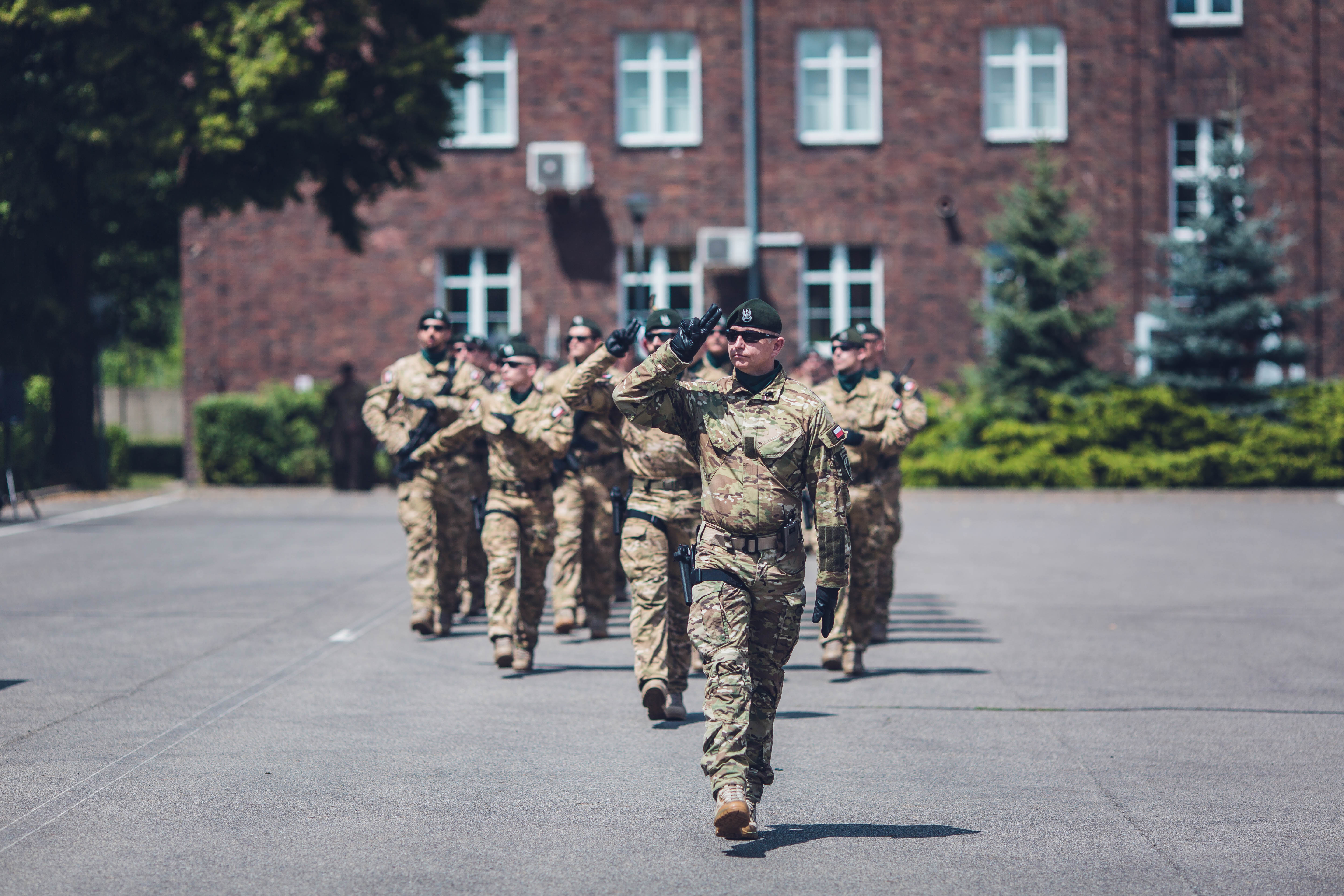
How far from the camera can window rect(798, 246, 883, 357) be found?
2822 centimetres

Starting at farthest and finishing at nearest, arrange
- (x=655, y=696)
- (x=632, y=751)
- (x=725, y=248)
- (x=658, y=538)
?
(x=725, y=248) < (x=658, y=538) < (x=655, y=696) < (x=632, y=751)

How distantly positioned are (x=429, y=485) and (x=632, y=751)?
4.00 metres

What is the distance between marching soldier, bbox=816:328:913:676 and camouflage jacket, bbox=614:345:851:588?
349cm

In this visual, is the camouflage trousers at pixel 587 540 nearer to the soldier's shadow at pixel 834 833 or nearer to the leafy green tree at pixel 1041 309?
the soldier's shadow at pixel 834 833

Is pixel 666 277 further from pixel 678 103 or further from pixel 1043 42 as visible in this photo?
pixel 1043 42

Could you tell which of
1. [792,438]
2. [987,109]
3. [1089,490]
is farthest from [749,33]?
[792,438]

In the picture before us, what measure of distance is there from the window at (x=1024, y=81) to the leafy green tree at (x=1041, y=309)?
2697mm

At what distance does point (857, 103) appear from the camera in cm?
2830

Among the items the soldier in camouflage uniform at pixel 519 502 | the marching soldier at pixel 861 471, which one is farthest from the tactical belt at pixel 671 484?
the marching soldier at pixel 861 471

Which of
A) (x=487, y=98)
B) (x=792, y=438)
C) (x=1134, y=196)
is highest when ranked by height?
(x=487, y=98)

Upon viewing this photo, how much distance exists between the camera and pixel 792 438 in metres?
6.05

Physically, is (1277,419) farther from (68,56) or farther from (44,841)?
(44,841)

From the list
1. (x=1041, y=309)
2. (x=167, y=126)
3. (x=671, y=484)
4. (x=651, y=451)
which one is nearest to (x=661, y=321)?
(x=651, y=451)

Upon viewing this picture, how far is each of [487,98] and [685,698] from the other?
69.1 feet
